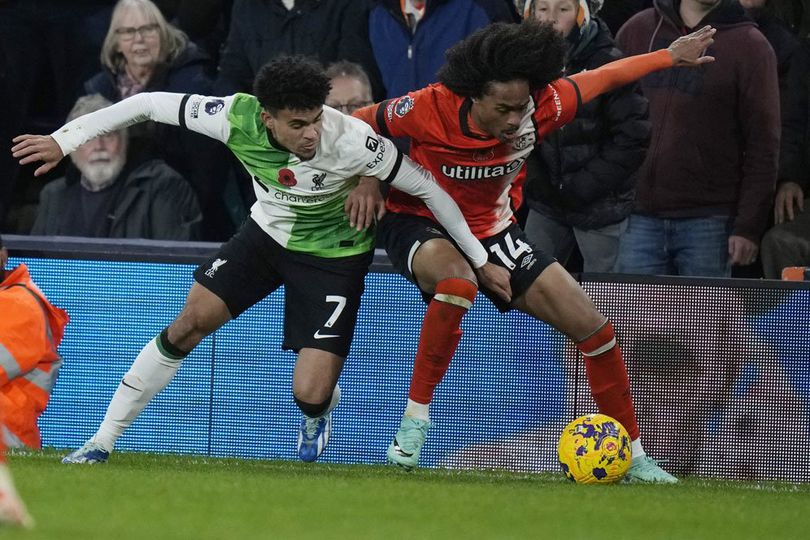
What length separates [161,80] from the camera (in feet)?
32.0

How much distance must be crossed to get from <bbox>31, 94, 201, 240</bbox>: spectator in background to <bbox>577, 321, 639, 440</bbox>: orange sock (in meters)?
3.29

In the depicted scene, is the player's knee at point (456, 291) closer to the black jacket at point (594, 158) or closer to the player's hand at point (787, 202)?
the black jacket at point (594, 158)

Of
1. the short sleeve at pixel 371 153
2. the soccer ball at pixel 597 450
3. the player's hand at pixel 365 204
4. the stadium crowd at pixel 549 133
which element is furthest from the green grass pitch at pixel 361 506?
the short sleeve at pixel 371 153

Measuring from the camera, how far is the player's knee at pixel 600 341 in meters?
7.41

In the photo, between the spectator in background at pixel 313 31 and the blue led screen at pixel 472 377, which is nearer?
the blue led screen at pixel 472 377

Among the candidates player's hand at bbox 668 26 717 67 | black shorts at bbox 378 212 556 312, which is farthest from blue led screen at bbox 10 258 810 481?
player's hand at bbox 668 26 717 67

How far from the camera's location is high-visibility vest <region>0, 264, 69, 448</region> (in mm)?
7723

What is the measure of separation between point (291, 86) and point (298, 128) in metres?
0.23

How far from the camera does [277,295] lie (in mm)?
8609

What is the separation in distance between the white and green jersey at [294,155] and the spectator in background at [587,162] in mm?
1637

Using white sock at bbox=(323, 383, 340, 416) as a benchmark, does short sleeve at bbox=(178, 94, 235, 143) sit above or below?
above

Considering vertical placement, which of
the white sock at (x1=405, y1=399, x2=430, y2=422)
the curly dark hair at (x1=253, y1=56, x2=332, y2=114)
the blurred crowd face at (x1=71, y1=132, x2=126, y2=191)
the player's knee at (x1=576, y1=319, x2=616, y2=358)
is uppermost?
the curly dark hair at (x1=253, y1=56, x2=332, y2=114)

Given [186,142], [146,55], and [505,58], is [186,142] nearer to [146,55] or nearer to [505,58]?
[146,55]

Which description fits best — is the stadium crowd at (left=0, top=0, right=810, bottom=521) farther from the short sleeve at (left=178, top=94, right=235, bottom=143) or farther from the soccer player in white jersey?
the short sleeve at (left=178, top=94, right=235, bottom=143)
